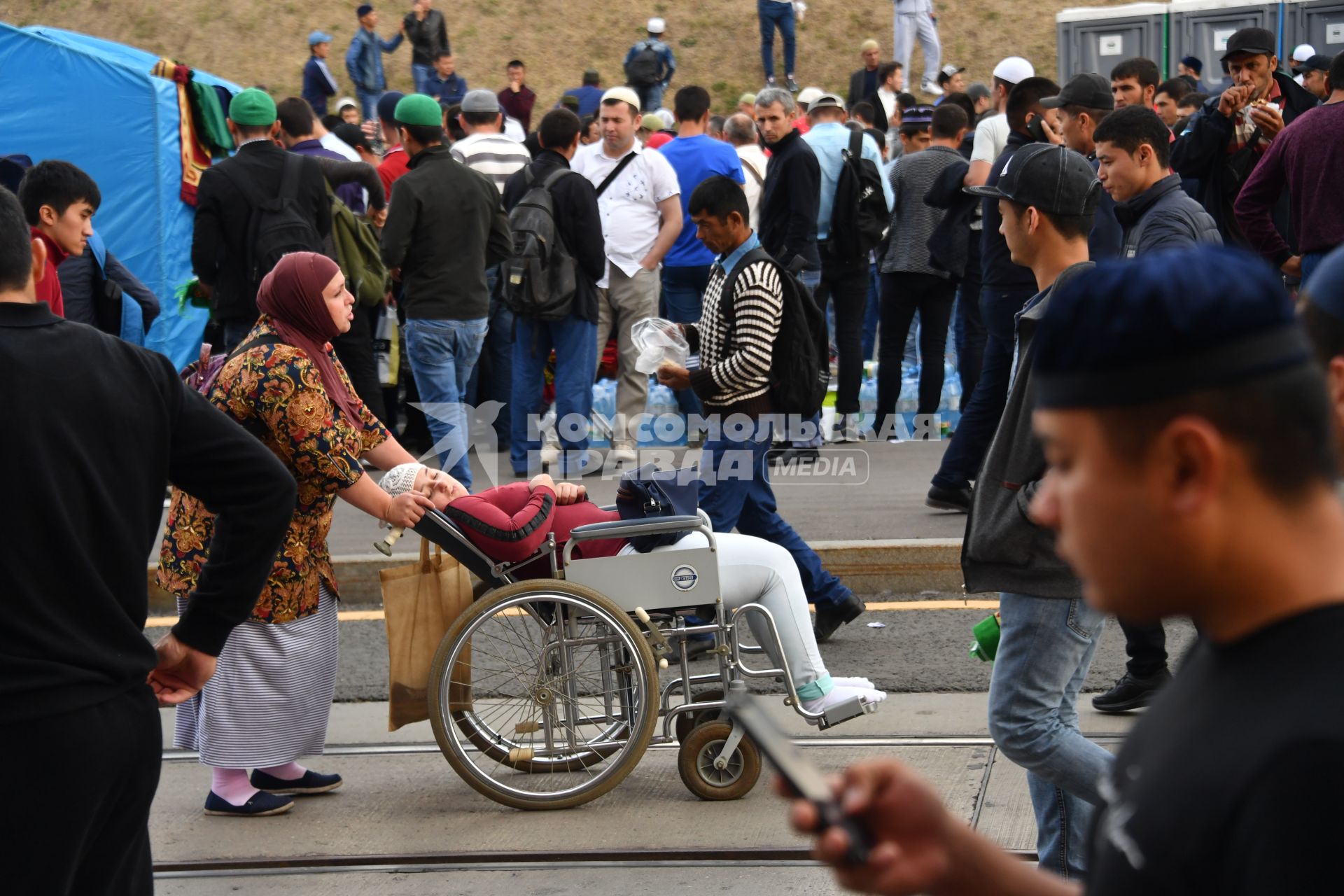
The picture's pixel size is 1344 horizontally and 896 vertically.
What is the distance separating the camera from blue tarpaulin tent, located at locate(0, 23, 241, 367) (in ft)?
35.3

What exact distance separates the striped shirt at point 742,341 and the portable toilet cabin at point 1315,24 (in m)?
13.2

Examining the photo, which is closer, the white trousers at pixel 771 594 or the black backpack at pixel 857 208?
the white trousers at pixel 771 594

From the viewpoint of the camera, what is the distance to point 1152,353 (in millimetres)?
1229

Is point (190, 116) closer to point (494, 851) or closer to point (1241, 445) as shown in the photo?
point (494, 851)

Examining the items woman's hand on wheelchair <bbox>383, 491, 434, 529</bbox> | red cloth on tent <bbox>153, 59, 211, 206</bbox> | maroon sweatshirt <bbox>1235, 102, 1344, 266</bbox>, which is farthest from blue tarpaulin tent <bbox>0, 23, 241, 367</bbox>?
maroon sweatshirt <bbox>1235, 102, 1344, 266</bbox>

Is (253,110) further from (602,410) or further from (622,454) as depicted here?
(602,410)

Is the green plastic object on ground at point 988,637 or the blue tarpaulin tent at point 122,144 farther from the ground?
the blue tarpaulin tent at point 122,144

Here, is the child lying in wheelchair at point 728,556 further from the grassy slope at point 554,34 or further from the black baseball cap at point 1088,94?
the grassy slope at point 554,34

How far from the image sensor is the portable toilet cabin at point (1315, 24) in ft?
54.9

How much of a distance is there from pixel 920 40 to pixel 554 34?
906cm

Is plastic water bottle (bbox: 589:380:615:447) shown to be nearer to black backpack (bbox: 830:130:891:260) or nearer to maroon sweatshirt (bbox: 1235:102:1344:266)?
black backpack (bbox: 830:130:891:260)

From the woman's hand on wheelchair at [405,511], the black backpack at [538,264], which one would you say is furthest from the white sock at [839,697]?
the black backpack at [538,264]

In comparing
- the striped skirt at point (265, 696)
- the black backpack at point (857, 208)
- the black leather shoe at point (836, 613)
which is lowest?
the black leather shoe at point (836, 613)

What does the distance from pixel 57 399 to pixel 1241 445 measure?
1858 millimetres
